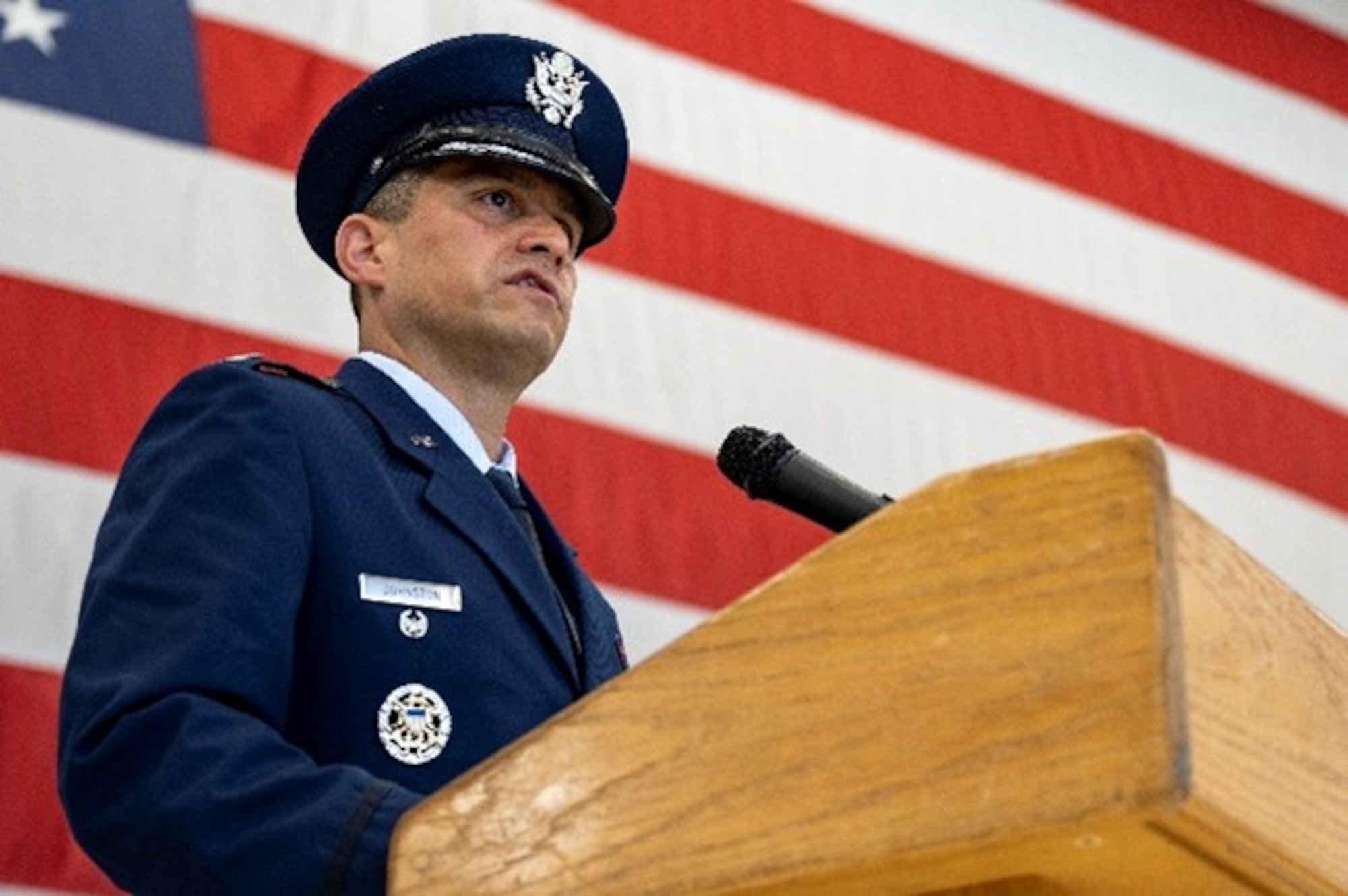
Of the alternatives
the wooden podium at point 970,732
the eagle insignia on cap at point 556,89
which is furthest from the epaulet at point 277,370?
the wooden podium at point 970,732

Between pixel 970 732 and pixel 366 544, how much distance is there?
0.66 m

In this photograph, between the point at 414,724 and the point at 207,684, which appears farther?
the point at 414,724

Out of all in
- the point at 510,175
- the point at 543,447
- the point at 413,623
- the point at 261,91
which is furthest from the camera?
the point at 543,447

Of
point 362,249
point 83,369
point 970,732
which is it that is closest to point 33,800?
point 83,369

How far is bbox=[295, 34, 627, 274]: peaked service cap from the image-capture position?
1.86 meters

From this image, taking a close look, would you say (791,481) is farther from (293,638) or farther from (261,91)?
(261,91)

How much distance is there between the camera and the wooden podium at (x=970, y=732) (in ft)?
2.82

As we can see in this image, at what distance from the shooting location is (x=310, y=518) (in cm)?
145

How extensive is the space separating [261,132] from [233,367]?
3.63ft

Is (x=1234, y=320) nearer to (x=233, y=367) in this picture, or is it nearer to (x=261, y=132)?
(x=261, y=132)

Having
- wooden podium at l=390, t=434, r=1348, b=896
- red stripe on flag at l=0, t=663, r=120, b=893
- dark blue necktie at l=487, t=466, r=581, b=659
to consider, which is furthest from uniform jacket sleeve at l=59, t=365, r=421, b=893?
red stripe on flag at l=0, t=663, r=120, b=893

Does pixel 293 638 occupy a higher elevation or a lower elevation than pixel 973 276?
lower

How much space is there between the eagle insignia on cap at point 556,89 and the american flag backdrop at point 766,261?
67cm

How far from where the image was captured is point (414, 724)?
1397 millimetres
